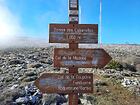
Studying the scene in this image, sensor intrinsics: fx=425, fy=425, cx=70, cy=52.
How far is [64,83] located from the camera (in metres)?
11.8

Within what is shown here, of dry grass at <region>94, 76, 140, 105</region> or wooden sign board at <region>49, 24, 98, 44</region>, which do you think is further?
dry grass at <region>94, 76, 140, 105</region>

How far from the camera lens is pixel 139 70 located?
33062 millimetres

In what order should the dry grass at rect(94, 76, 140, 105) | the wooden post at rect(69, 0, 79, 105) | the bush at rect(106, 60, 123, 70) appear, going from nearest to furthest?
the wooden post at rect(69, 0, 79, 105), the dry grass at rect(94, 76, 140, 105), the bush at rect(106, 60, 123, 70)

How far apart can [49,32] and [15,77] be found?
37.9 feet

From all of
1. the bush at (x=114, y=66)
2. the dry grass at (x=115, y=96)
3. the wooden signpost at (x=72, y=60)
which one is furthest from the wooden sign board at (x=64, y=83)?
the bush at (x=114, y=66)

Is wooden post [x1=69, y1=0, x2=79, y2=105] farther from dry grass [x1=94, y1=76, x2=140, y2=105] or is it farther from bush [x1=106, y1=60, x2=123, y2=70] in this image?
bush [x1=106, y1=60, x2=123, y2=70]

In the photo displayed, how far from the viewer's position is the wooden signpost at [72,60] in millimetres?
11828

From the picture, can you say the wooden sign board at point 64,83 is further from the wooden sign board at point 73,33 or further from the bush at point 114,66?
the bush at point 114,66

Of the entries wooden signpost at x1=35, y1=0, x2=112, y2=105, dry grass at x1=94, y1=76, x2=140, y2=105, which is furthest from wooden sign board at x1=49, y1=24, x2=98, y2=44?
dry grass at x1=94, y1=76, x2=140, y2=105

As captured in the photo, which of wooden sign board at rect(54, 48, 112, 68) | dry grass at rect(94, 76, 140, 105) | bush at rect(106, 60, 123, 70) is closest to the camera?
wooden sign board at rect(54, 48, 112, 68)

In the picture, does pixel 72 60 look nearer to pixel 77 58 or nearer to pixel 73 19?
pixel 77 58

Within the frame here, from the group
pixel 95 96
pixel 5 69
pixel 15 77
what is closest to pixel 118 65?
pixel 5 69

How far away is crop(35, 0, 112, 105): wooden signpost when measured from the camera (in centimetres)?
1183

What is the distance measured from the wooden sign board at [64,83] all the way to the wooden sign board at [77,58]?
12.5 inches
